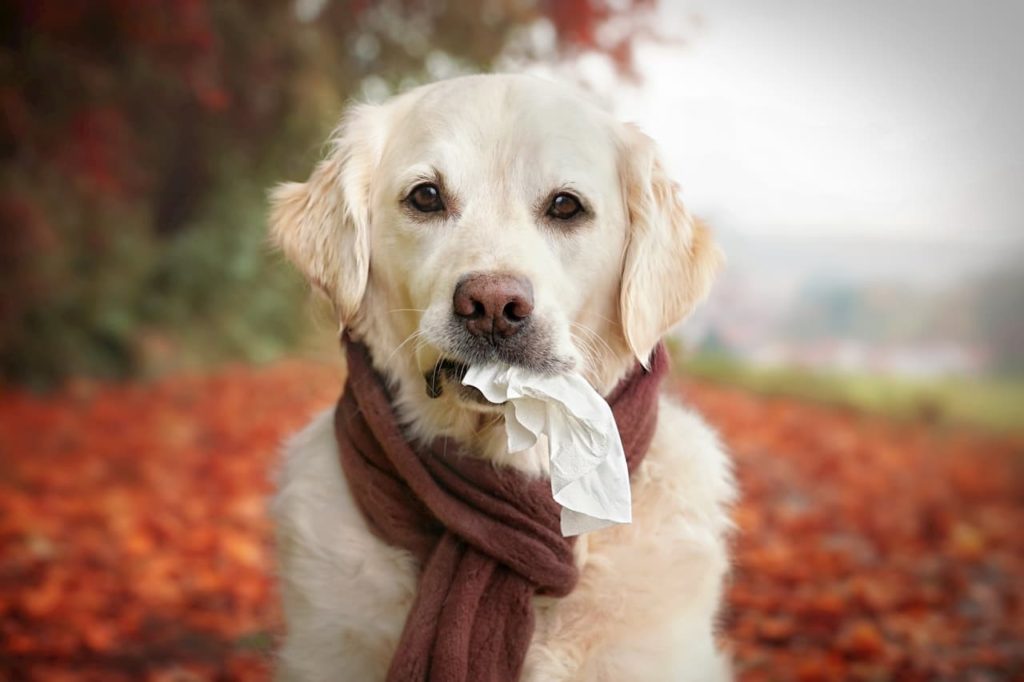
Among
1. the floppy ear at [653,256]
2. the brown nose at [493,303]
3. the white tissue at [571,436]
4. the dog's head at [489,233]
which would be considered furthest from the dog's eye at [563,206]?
the white tissue at [571,436]

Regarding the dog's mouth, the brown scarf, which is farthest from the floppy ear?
the dog's mouth

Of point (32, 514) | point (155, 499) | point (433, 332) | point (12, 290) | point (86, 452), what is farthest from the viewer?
point (12, 290)

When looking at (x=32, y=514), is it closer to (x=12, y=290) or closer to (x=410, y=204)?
(x=12, y=290)

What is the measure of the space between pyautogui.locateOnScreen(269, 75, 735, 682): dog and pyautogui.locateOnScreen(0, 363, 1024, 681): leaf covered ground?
610 millimetres

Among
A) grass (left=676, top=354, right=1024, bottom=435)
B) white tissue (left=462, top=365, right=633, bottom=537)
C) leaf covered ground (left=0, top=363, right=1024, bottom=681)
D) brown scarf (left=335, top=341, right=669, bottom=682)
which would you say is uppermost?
white tissue (left=462, top=365, right=633, bottom=537)

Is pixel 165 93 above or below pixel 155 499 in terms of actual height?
above

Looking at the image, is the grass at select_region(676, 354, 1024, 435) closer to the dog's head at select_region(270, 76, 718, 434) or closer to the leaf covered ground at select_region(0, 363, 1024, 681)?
the leaf covered ground at select_region(0, 363, 1024, 681)

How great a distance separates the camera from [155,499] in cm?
607

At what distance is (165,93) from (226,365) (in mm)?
2203

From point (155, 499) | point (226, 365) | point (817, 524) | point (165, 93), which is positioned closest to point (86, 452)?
point (155, 499)

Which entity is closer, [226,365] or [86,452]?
[86,452]

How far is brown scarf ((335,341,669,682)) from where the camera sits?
7.48ft

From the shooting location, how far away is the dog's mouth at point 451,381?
7.12 feet

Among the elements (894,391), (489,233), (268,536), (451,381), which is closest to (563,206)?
(489,233)
